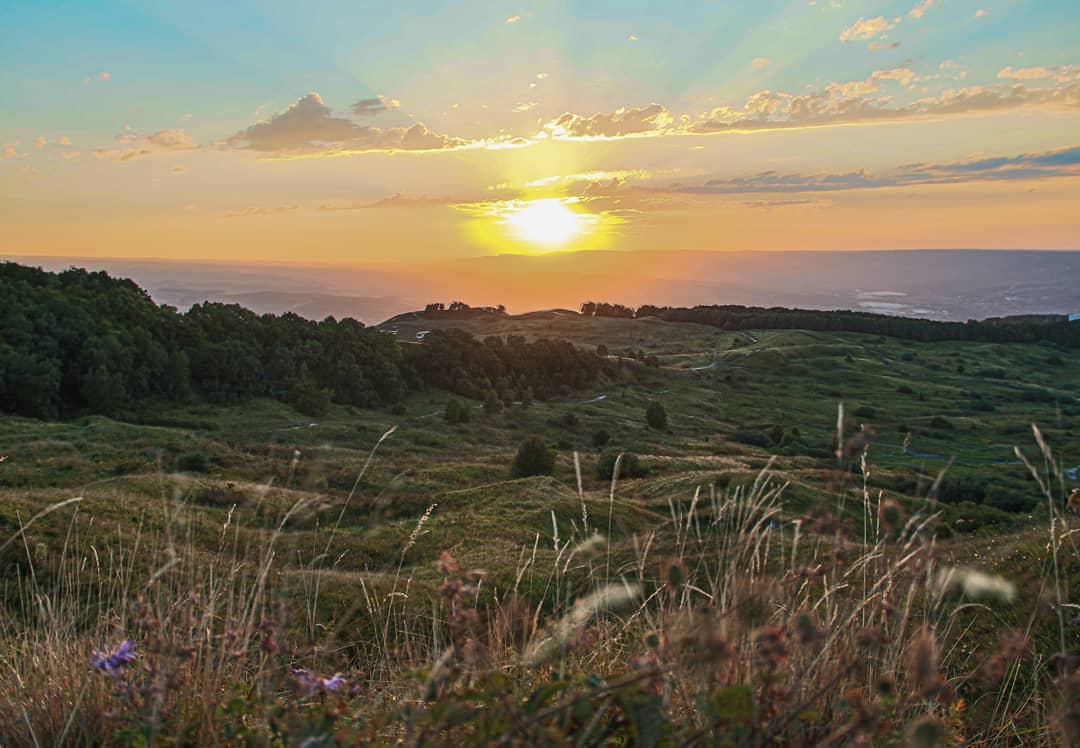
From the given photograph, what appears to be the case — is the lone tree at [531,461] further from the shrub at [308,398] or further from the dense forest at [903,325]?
the dense forest at [903,325]

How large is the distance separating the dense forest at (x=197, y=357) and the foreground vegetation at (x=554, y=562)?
926 mm

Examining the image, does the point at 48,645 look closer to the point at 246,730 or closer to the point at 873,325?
the point at 246,730

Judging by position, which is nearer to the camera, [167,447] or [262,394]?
[167,447]

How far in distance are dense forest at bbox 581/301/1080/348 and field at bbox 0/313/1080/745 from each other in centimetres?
3935

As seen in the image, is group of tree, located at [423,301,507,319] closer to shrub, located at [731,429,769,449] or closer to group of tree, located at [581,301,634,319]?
group of tree, located at [581,301,634,319]

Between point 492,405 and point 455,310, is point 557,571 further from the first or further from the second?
point 455,310

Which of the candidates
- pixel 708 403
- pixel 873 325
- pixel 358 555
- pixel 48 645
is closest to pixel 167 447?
pixel 358 555

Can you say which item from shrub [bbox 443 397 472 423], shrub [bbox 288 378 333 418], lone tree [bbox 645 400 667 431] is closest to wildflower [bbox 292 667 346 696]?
shrub [bbox 443 397 472 423]

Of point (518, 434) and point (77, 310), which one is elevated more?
point (77, 310)

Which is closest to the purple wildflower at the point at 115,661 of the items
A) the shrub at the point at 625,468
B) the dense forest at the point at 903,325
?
the shrub at the point at 625,468

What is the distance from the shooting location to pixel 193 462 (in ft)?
95.1

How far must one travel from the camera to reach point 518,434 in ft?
166

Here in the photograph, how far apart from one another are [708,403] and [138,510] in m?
61.1

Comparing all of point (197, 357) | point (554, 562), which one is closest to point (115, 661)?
point (554, 562)
